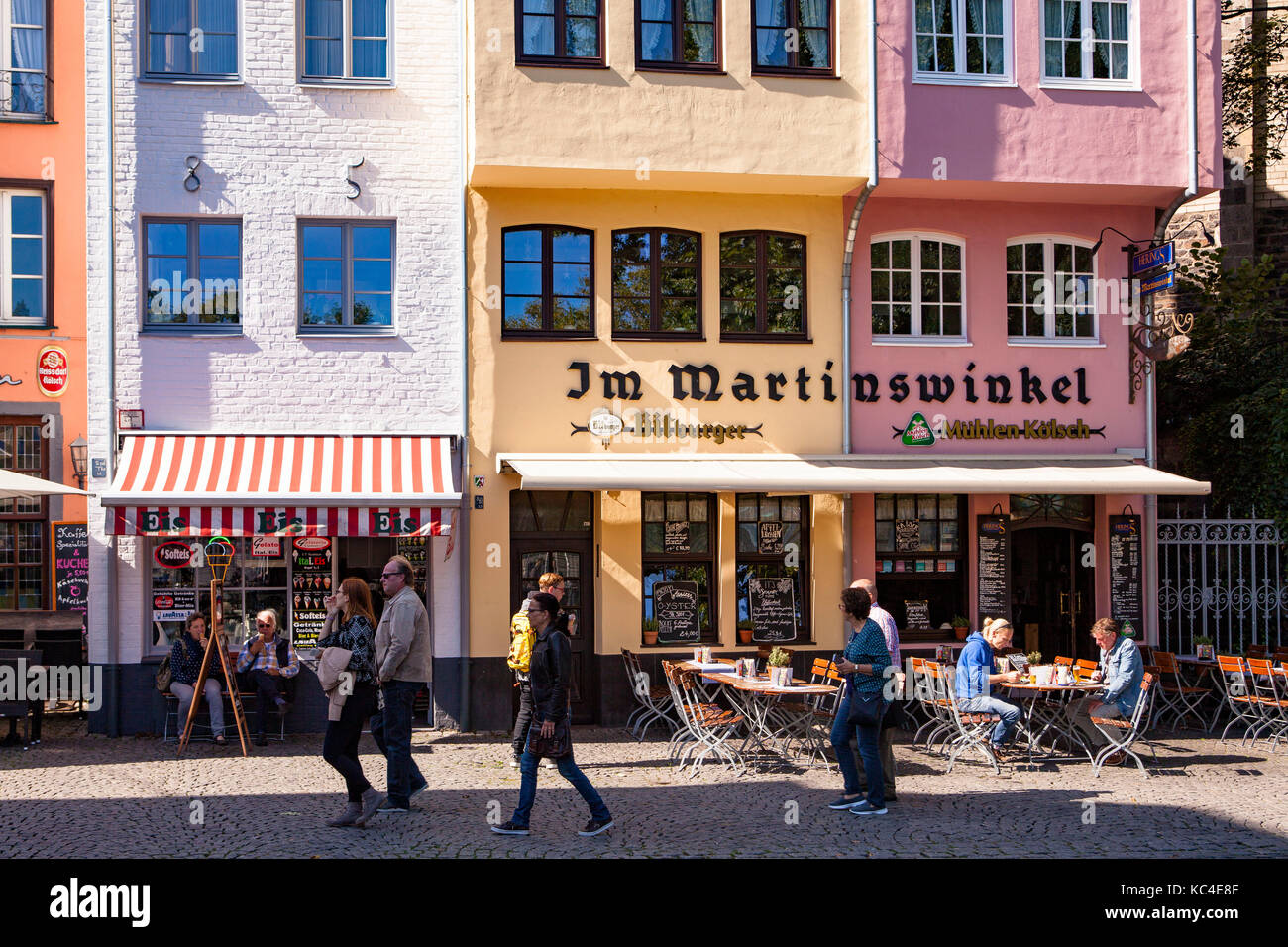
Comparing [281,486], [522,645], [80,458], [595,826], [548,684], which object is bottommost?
[595,826]

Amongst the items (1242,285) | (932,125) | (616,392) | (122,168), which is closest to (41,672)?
(122,168)

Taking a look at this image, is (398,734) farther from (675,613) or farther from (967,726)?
(967,726)

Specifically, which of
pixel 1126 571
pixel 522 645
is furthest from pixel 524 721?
pixel 1126 571

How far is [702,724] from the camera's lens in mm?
12023

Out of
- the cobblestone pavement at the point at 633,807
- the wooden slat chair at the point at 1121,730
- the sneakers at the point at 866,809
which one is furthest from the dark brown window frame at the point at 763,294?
the sneakers at the point at 866,809

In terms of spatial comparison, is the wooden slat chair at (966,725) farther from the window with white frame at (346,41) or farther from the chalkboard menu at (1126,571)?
the window with white frame at (346,41)

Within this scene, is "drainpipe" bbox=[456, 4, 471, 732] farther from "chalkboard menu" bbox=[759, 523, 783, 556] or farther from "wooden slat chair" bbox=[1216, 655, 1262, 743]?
"wooden slat chair" bbox=[1216, 655, 1262, 743]

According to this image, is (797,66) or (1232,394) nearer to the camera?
(797,66)

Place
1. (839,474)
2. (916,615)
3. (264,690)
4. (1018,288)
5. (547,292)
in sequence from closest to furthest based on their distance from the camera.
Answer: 1. (264,690)
2. (839,474)
3. (547,292)
4. (916,615)
5. (1018,288)

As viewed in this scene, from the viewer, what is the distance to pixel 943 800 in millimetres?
10680

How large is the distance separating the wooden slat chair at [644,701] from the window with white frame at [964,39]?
297 inches

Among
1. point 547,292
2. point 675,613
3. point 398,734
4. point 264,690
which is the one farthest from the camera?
point 675,613

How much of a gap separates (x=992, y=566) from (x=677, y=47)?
7030mm

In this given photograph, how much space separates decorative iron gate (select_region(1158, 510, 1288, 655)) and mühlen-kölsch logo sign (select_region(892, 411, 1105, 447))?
166 cm
